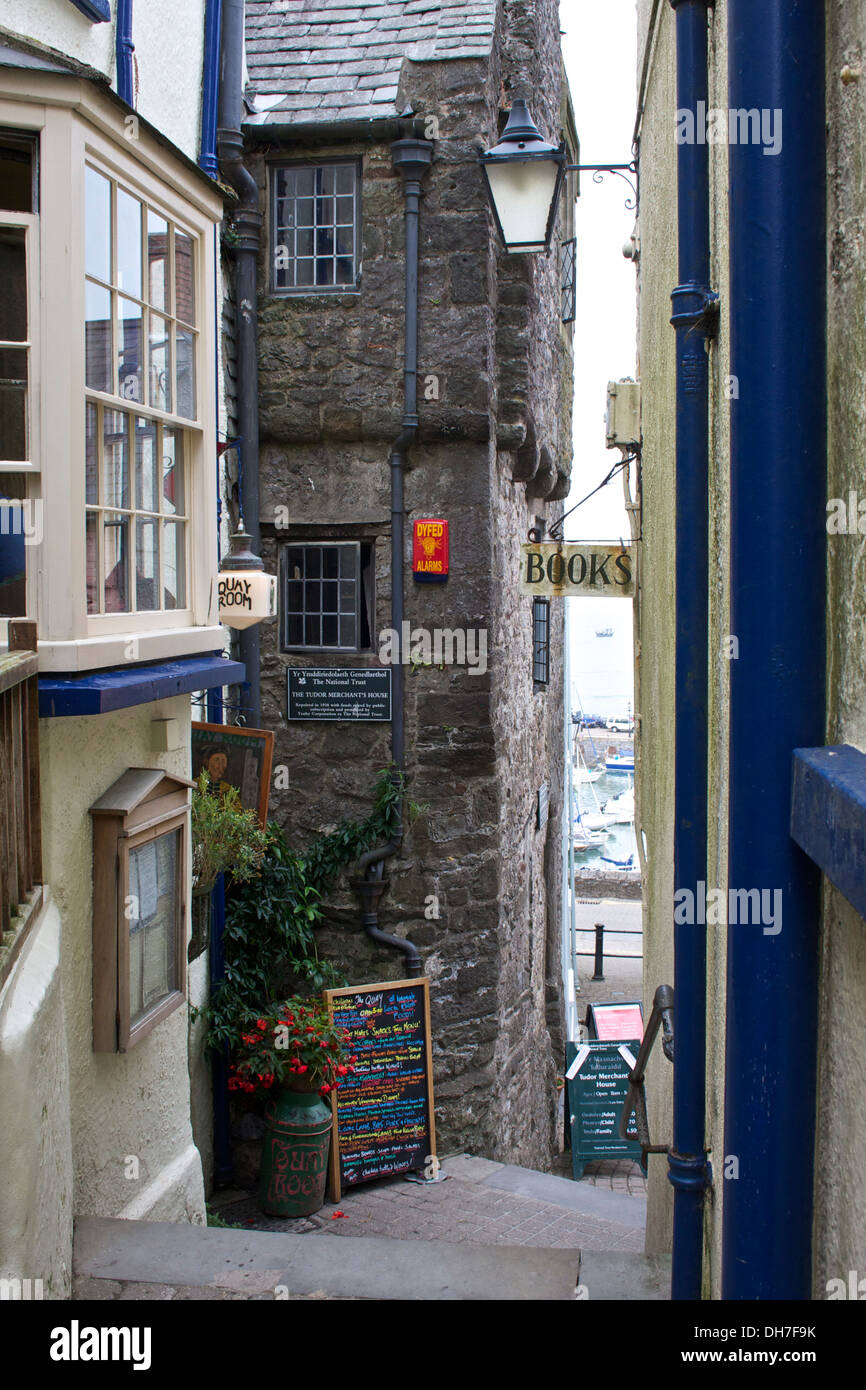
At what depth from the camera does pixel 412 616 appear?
8148 millimetres

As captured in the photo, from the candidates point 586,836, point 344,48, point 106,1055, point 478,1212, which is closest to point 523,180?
point 344,48

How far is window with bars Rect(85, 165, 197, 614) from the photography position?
430 centimetres

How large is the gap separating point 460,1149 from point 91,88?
21.8ft

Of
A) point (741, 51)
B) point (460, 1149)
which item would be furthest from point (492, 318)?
point (741, 51)

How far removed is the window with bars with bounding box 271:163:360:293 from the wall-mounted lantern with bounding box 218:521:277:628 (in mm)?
2629

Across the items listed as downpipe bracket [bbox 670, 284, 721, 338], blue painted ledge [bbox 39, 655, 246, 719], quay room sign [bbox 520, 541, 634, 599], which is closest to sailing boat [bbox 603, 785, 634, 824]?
quay room sign [bbox 520, 541, 634, 599]

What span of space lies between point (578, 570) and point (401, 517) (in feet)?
4.69

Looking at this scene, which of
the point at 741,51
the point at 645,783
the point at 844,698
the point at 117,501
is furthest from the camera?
the point at 645,783

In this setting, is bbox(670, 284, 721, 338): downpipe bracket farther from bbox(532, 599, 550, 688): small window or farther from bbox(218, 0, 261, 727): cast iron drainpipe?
bbox(532, 599, 550, 688): small window

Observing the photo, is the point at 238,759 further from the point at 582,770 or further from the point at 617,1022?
the point at 582,770

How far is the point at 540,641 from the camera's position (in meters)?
10.9

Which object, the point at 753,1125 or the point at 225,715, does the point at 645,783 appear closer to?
the point at 225,715

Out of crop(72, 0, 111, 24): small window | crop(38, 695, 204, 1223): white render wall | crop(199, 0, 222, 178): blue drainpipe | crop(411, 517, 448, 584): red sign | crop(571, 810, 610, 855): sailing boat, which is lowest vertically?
crop(571, 810, 610, 855): sailing boat

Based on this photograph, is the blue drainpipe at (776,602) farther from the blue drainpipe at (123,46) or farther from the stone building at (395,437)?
the stone building at (395,437)
